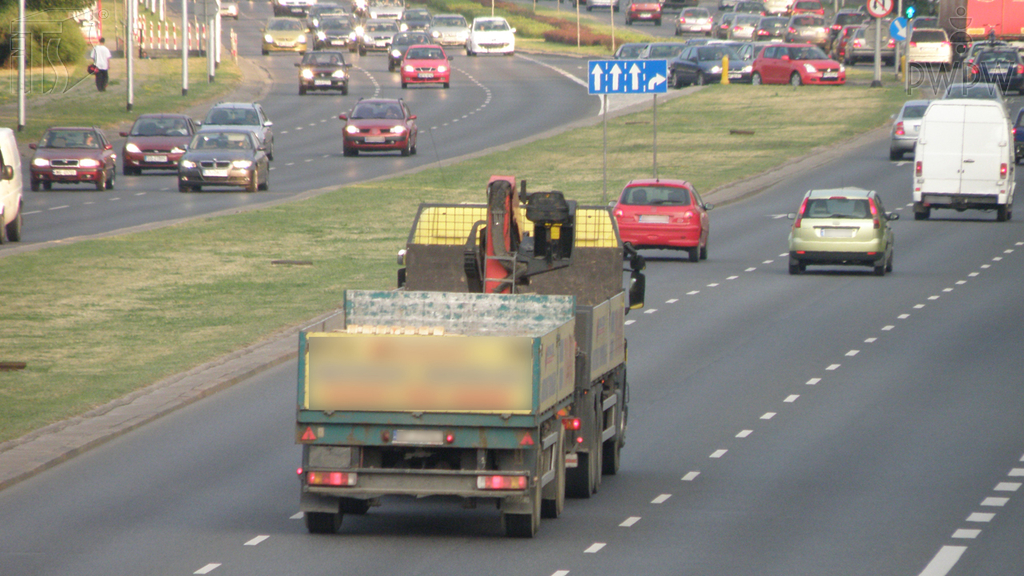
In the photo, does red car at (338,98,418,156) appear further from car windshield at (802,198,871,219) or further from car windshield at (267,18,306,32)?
car windshield at (267,18,306,32)

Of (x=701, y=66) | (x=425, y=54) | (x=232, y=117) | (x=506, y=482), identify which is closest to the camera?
(x=506, y=482)

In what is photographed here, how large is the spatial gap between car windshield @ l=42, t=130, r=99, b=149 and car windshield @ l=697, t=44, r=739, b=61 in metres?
34.0

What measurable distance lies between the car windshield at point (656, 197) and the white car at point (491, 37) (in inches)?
2223

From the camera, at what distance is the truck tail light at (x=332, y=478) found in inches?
473

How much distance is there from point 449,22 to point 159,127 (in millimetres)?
46644

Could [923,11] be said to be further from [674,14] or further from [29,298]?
[29,298]

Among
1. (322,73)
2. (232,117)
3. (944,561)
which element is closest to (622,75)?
(232,117)

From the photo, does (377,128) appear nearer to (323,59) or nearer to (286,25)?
(323,59)

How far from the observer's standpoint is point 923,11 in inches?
3821

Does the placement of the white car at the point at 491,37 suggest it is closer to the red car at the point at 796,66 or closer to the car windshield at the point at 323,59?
the car windshield at the point at 323,59

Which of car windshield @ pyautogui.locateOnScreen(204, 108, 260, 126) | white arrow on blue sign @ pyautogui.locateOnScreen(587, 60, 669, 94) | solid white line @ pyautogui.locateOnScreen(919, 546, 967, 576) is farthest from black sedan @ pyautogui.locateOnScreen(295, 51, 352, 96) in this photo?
solid white line @ pyautogui.locateOnScreen(919, 546, 967, 576)

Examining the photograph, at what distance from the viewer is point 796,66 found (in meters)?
68.5

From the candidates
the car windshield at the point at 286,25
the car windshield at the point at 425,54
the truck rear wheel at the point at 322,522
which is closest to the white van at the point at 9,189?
the truck rear wheel at the point at 322,522

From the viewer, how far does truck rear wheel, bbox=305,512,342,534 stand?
1238 centimetres
